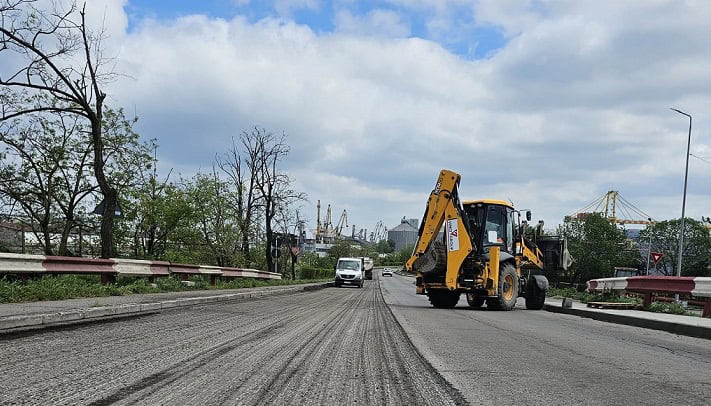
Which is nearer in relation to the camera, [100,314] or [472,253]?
[100,314]

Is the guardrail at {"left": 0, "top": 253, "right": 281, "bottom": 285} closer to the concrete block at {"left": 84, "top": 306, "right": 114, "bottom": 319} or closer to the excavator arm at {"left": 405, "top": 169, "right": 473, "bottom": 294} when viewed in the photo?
the concrete block at {"left": 84, "top": 306, "right": 114, "bottom": 319}

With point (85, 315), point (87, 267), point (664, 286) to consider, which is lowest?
point (85, 315)

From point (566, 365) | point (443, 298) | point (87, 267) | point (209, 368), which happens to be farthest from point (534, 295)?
point (209, 368)

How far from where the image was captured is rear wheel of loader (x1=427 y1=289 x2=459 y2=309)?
18.4 m

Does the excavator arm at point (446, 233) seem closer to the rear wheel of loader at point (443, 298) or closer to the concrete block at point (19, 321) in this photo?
the rear wheel of loader at point (443, 298)

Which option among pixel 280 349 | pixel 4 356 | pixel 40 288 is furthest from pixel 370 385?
pixel 40 288

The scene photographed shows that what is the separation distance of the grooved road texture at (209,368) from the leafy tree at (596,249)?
102 meters

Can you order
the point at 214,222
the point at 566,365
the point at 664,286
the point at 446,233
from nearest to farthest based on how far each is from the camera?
the point at 566,365 → the point at 664,286 → the point at 446,233 → the point at 214,222

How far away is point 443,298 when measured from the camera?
18.5 m

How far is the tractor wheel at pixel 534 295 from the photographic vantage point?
61.9 feet

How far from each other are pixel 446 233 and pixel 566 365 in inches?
431

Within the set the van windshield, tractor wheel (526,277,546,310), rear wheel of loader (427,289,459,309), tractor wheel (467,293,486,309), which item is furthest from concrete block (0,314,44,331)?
the van windshield

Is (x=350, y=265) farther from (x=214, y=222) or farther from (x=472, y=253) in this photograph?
(x=472, y=253)

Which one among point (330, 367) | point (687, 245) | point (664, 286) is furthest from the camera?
point (687, 245)
